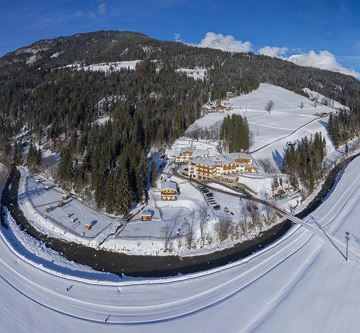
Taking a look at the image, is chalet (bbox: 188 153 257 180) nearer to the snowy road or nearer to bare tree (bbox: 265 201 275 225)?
bare tree (bbox: 265 201 275 225)

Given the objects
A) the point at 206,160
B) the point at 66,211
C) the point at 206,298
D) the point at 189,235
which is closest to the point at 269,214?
the point at 189,235

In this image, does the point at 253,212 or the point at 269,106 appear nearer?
the point at 253,212

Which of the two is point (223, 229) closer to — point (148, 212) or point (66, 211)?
point (148, 212)

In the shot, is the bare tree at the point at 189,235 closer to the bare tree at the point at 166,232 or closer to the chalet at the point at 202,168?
the bare tree at the point at 166,232

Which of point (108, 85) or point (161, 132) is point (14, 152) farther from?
point (108, 85)

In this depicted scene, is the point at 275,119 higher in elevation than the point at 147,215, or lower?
higher

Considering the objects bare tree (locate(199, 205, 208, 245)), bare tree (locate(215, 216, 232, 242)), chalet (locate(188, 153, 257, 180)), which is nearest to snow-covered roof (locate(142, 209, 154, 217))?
bare tree (locate(199, 205, 208, 245))

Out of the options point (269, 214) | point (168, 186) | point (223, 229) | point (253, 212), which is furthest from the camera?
point (168, 186)
